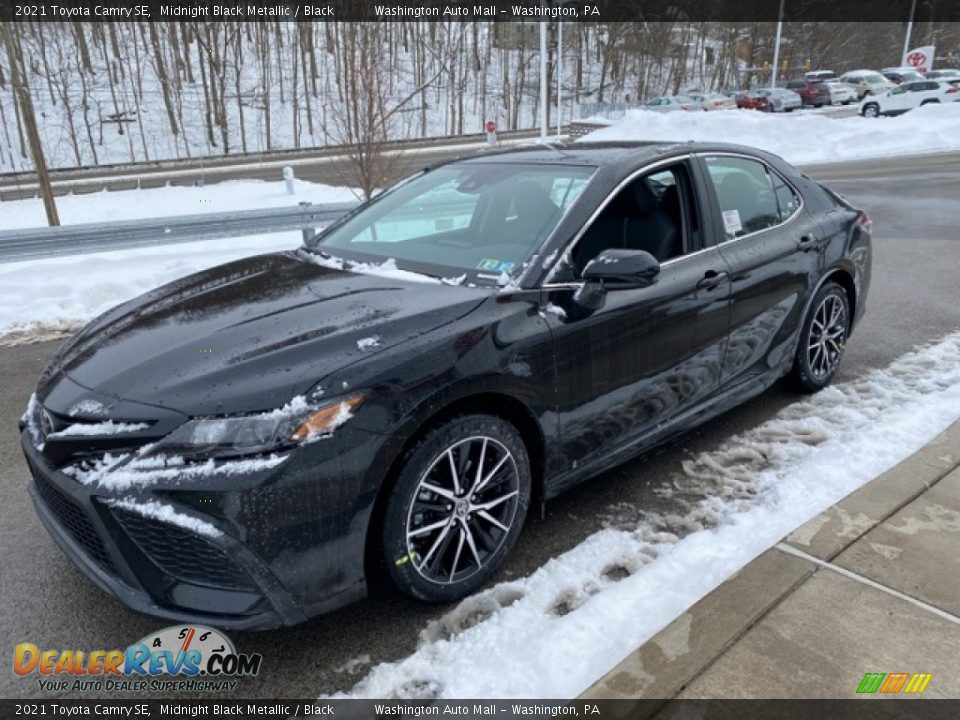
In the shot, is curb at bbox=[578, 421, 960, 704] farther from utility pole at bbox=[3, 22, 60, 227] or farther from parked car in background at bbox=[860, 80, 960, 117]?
parked car in background at bbox=[860, 80, 960, 117]

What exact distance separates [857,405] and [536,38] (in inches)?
2197

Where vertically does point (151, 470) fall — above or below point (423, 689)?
above

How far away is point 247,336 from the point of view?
245cm

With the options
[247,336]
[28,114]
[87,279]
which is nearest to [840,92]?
[28,114]

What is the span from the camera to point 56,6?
1353 inches

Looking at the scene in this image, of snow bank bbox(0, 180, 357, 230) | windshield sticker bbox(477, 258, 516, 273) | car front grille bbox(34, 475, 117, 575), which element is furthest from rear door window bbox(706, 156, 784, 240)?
snow bank bbox(0, 180, 357, 230)

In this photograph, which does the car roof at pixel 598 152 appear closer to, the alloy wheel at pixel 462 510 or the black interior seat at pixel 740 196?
the black interior seat at pixel 740 196

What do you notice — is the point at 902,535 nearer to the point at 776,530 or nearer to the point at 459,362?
the point at 776,530

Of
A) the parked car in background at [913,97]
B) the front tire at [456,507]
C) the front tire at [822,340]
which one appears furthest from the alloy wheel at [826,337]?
the parked car in background at [913,97]

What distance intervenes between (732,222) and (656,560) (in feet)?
6.19

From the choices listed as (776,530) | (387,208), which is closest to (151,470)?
(387,208)

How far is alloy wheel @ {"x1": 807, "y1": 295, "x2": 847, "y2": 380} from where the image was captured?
434 cm

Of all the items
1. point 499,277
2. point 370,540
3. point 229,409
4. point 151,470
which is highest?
point 499,277

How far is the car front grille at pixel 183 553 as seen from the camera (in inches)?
81.2
